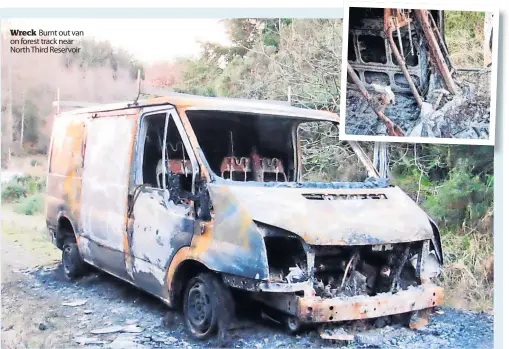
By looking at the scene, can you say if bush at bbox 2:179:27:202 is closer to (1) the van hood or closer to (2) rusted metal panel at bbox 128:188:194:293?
(2) rusted metal panel at bbox 128:188:194:293

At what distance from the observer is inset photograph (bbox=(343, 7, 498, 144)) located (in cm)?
458

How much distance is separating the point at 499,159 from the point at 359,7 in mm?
1630

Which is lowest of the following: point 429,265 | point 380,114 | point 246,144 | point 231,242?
point 429,265

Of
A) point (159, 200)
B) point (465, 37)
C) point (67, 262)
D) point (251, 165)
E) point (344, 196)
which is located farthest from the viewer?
point (67, 262)

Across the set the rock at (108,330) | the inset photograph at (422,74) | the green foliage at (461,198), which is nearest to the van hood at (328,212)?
the green foliage at (461,198)

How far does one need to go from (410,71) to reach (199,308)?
96.6 inches

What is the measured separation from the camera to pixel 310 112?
4.64 metres

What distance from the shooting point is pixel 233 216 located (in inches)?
154

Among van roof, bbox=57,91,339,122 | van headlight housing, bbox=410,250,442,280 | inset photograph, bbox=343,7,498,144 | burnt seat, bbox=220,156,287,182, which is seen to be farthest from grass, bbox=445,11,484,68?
burnt seat, bbox=220,156,287,182

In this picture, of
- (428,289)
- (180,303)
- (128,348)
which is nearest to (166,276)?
(180,303)

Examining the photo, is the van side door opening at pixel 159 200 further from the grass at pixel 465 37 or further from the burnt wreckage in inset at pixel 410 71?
the grass at pixel 465 37

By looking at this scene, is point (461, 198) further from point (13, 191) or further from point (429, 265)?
point (13, 191)

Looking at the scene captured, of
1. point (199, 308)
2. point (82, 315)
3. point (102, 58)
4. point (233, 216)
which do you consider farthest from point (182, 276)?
point (102, 58)

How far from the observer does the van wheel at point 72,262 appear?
4.98 metres
